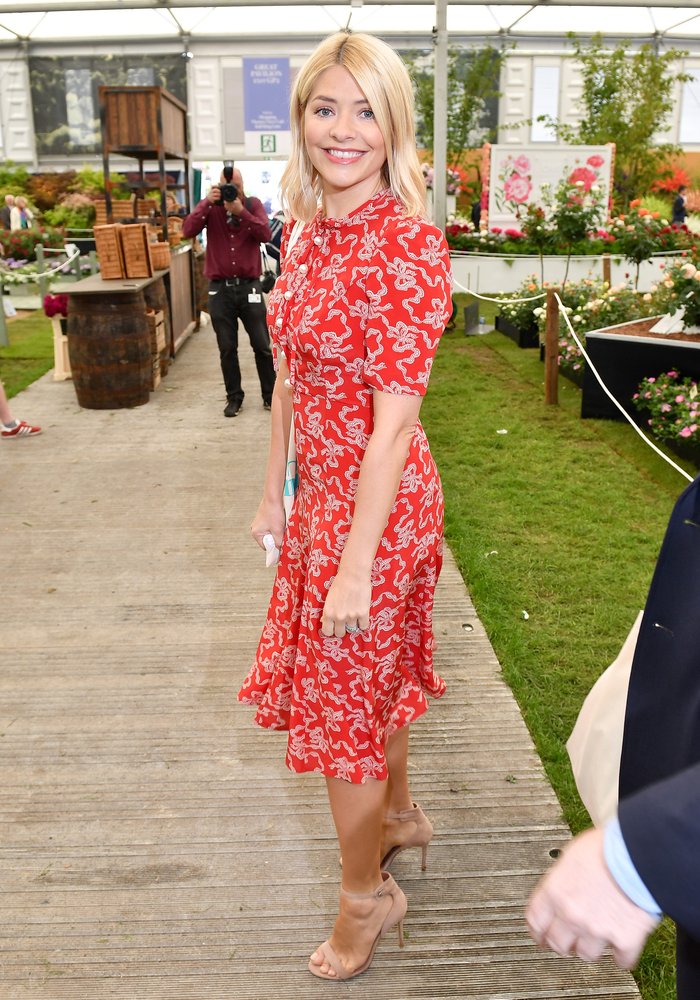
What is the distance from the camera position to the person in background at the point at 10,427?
694 cm

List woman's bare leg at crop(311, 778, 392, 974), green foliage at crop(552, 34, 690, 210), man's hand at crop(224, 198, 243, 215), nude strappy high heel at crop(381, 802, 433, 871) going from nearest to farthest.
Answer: woman's bare leg at crop(311, 778, 392, 974) < nude strappy high heel at crop(381, 802, 433, 871) < man's hand at crop(224, 198, 243, 215) < green foliage at crop(552, 34, 690, 210)

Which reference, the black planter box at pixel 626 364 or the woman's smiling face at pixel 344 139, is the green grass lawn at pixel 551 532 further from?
the woman's smiling face at pixel 344 139

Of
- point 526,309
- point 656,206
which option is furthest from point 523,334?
point 656,206

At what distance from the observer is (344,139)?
1799 millimetres

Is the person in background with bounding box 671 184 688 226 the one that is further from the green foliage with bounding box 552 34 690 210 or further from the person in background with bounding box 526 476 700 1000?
the person in background with bounding box 526 476 700 1000

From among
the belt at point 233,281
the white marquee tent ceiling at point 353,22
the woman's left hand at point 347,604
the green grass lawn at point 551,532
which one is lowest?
the green grass lawn at point 551,532

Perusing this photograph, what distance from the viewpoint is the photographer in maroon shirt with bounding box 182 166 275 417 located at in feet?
23.5

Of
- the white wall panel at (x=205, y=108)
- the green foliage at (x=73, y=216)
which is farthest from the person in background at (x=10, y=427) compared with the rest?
the white wall panel at (x=205, y=108)

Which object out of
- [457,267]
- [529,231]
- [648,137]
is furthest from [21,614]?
[648,137]

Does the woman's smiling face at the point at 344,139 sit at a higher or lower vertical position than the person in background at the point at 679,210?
higher

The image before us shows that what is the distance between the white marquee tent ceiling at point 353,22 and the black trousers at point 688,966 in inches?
958

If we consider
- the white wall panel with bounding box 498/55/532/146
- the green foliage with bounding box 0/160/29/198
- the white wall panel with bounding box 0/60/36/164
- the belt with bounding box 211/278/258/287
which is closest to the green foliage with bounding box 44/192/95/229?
the green foliage with bounding box 0/160/29/198

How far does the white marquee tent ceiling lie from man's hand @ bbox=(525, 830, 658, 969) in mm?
24571

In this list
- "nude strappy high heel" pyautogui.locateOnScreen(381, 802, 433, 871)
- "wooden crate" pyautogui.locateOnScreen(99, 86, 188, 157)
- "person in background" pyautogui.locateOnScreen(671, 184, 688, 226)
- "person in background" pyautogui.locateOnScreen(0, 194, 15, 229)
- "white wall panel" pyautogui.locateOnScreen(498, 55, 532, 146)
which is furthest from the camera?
"white wall panel" pyautogui.locateOnScreen(498, 55, 532, 146)
